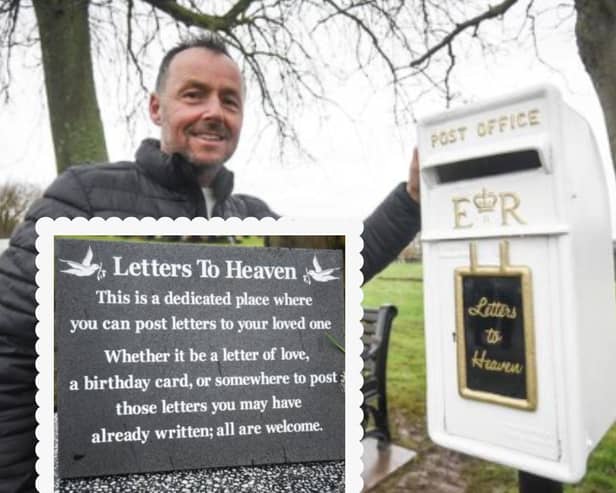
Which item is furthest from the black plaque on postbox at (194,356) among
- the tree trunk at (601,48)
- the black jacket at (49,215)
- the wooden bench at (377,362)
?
the wooden bench at (377,362)

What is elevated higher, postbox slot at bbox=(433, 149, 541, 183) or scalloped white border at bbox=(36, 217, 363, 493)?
postbox slot at bbox=(433, 149, 541, 183)

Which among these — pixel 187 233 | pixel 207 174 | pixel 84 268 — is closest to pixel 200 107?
pixel 207 174

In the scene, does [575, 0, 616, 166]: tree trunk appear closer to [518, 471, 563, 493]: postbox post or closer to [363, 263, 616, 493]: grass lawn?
[363, 263, 616, 493]: grass lawn

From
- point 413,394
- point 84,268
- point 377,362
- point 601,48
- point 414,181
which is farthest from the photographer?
point 413,394

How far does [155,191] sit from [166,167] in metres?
0.06

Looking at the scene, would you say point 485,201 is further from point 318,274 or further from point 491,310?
point 318,274

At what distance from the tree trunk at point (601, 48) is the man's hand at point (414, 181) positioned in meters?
0.57

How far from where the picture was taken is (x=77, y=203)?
955 mm

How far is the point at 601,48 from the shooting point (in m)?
1.26

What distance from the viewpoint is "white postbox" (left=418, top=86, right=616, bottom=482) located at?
903 millimetres

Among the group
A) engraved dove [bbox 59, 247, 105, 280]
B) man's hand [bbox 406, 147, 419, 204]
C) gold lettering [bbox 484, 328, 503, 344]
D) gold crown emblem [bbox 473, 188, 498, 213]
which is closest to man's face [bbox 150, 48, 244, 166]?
engraved dove [bbox 59, 247, 105, 280]

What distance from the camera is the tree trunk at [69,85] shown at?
1735 mm

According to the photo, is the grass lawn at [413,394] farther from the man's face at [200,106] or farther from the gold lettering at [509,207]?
the man's face at [200,106]

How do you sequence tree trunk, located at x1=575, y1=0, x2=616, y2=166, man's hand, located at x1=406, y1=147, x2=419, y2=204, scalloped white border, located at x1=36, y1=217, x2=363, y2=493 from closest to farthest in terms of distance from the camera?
scalloped white border, located at x1=36, y1=217, x2=363, y2=493 < man's hand, located at x1=406, y1=147, x2=419, y2=204 < tree trunk, located at x1=575, y1=0, x2=616, y2=166
